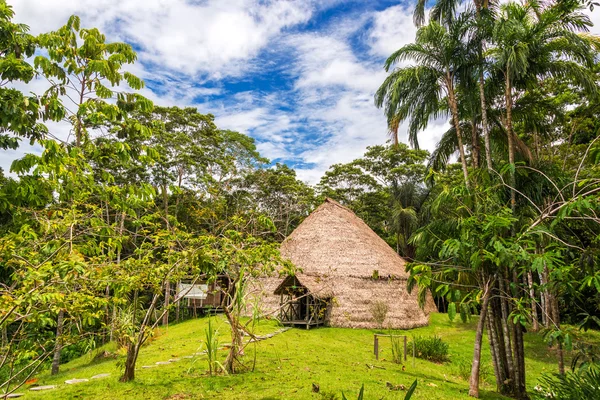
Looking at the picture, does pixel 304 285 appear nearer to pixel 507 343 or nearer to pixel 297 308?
pixel 297 308

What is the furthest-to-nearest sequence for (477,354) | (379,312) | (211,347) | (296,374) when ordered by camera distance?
(379,312)
(296,374)
(211,347)
(477,354)

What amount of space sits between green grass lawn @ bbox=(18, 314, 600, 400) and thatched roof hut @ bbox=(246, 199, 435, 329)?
2.20 m

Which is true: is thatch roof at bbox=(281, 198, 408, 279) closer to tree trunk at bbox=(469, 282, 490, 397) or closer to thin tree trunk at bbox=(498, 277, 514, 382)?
thin tree trunk at bbox=(498, 277, 514, 382)

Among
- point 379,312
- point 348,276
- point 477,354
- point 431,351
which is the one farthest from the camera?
point 348,276

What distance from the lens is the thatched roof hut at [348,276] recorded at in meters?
17.0

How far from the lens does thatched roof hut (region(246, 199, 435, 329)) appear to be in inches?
667

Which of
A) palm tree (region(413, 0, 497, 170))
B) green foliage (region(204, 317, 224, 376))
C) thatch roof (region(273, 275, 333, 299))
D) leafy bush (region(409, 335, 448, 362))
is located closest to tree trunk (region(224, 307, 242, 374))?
green foliage (region(204, 317, 224, 376))

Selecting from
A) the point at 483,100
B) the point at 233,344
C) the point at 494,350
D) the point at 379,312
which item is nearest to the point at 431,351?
the point at 379,312

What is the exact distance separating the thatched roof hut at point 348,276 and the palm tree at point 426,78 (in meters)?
7.63

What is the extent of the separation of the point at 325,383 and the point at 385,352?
21.2 feet

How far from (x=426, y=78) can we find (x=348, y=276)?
33.9ft

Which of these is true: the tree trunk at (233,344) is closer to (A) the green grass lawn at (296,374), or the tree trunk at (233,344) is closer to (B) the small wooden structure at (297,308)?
(A) the green grass lawn at (296,374)

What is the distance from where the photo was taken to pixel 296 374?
7.37 meters

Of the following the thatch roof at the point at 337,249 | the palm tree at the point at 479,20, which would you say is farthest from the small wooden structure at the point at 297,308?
the palm tree at the point at 479,20
